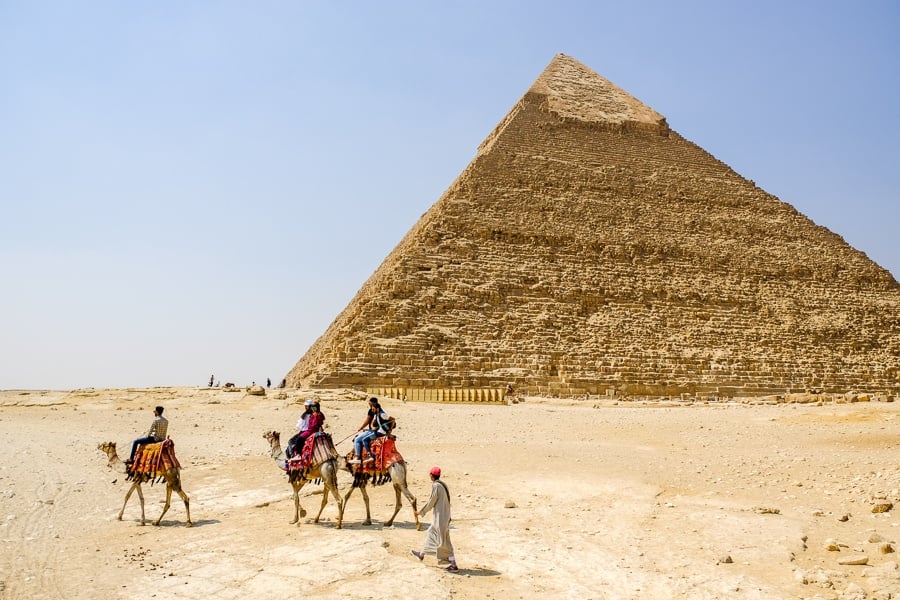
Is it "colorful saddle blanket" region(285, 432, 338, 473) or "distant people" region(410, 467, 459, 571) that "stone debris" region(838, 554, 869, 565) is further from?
"colorful saddle blanket" region(285, 432, 338, 473)

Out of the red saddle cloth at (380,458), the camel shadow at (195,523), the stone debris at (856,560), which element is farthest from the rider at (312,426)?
the stone debris at (856,560)

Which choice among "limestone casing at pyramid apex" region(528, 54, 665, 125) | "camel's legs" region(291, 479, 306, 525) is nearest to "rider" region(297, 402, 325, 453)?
"camel's legs" region(291, 479, 306, 525)

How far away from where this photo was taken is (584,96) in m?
45.4

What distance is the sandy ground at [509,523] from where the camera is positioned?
16.5 ft

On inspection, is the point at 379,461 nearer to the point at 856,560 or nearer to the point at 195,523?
the point at 195,523

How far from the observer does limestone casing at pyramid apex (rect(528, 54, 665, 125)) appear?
141ft

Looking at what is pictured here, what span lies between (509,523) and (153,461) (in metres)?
2.97

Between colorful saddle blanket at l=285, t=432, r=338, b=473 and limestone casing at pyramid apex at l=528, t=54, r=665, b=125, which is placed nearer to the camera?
colorful saddle blanket at l=285, t=432, r=338, b=473

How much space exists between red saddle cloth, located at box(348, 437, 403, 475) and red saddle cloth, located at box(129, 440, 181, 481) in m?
1.55

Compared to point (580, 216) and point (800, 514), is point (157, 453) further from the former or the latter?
point (580, 216)

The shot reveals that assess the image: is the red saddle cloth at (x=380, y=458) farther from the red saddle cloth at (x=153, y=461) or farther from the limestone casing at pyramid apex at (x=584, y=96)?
the limestone casing at pyramid apex at (x=584, y=96)

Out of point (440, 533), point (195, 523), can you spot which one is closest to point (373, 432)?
point (440, 533)

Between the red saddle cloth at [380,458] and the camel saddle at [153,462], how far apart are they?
1.55 meters

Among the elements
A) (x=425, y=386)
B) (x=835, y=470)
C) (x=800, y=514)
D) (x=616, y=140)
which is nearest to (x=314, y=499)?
(x=800, y=514)
